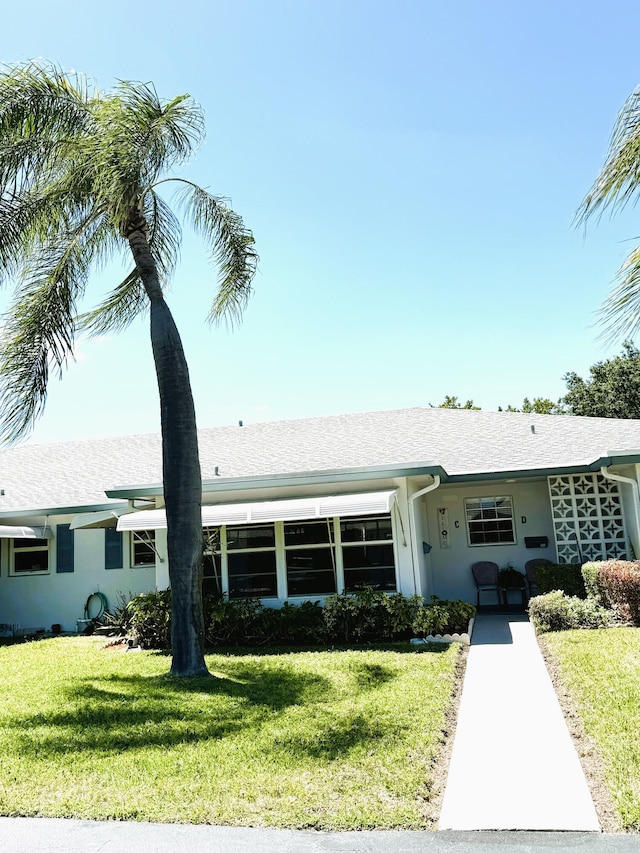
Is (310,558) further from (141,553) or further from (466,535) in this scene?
(141,553)

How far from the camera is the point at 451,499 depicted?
62.1 ft

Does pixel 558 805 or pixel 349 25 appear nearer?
pixel 558 805

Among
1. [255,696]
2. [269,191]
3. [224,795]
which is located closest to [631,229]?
[224,795]

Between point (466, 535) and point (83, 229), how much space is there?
1175cm

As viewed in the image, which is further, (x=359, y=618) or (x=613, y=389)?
(x=613, y=389)

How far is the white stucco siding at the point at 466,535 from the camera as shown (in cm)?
1827

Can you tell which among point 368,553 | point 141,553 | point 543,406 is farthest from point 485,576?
point 543,406

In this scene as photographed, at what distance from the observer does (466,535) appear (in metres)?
18.6

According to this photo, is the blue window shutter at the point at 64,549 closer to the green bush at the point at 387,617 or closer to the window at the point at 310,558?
the window at the point at 310,558

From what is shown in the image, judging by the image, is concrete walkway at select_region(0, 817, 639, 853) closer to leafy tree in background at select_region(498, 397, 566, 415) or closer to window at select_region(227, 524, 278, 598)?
window at select_region(227, 524, 278, 598)

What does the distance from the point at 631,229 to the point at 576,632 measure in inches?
397

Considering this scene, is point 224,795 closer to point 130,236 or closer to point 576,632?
point 576,632

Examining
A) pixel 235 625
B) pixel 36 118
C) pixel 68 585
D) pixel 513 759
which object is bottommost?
pixel 513 759

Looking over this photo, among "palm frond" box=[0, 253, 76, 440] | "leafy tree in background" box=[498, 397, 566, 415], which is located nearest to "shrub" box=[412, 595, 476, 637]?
"palm frond" box=[0, 253, 76, 440]
